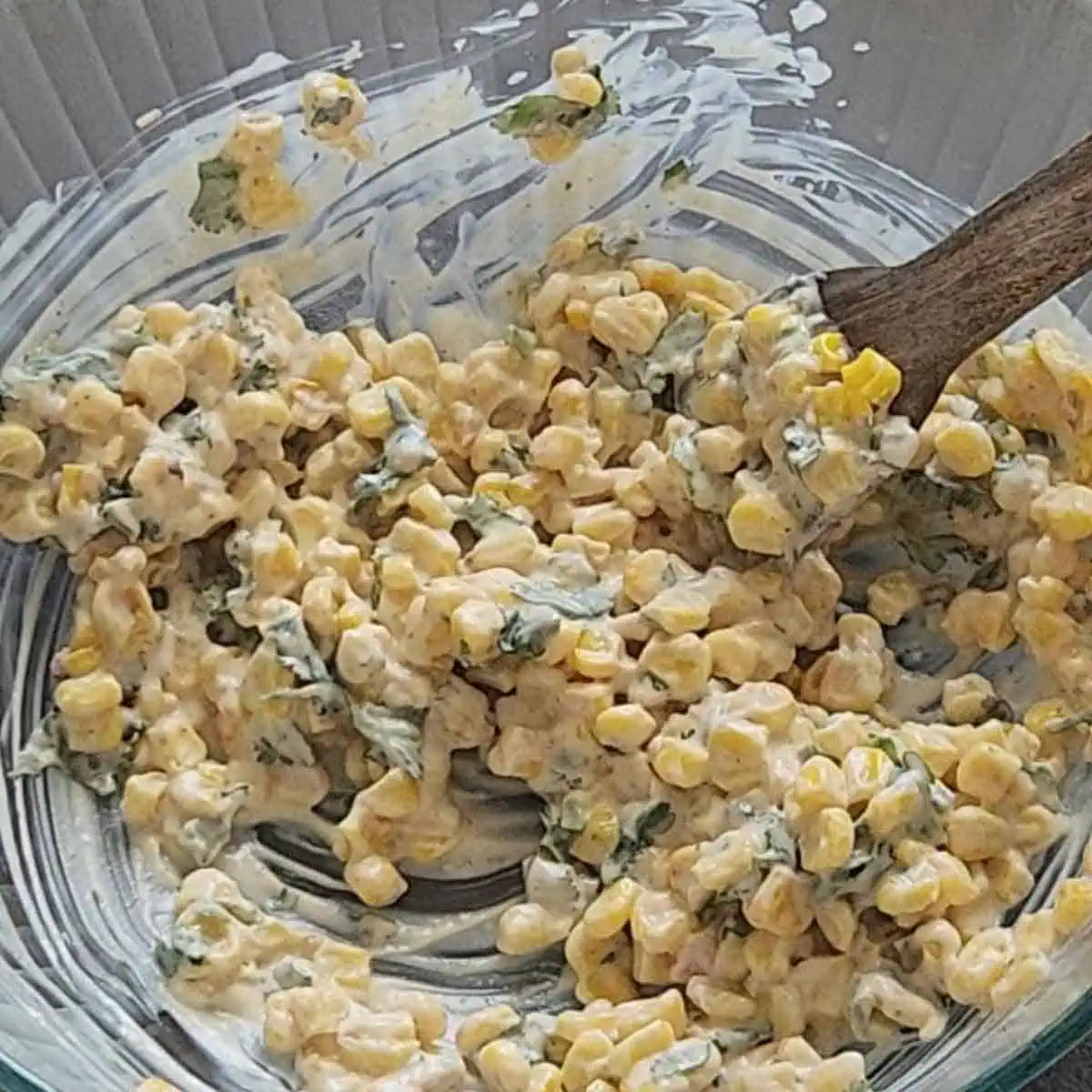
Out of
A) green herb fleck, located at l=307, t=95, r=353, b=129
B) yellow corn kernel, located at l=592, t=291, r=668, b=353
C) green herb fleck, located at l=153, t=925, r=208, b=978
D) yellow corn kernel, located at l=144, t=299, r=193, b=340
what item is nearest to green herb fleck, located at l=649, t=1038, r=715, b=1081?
green herb fleck, located at l=153, t=925, r=208, b=978

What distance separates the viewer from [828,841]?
3.92 feet

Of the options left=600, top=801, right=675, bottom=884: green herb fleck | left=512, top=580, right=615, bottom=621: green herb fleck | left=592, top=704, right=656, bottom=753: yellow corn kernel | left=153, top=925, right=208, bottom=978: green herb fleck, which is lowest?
left=600, top=801, right=675, bottom=884: green herb fleck

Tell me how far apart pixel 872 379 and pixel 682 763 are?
30cm

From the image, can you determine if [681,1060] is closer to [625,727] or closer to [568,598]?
[625,727]

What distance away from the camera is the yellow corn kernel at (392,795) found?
134 centimetres

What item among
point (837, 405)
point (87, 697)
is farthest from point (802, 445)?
point (87, 697)

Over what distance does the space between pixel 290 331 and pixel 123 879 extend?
0.45m

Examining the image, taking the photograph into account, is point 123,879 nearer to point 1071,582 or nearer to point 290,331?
point 290,331

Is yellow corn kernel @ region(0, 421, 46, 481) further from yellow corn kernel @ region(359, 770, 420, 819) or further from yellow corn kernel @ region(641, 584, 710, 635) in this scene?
yellow corn kernel @ region(641, 584, 710, 635)

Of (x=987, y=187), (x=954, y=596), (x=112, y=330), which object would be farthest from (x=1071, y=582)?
(x=112, y=330)

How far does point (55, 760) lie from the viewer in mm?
1398

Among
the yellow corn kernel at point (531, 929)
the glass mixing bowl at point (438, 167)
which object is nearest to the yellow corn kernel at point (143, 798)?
the glass mixing bowl at point (438, 167)

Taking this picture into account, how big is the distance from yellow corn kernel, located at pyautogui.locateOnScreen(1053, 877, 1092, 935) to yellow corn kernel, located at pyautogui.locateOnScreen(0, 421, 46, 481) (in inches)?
31.5

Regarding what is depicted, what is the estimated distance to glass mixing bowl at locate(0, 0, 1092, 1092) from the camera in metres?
1.40
